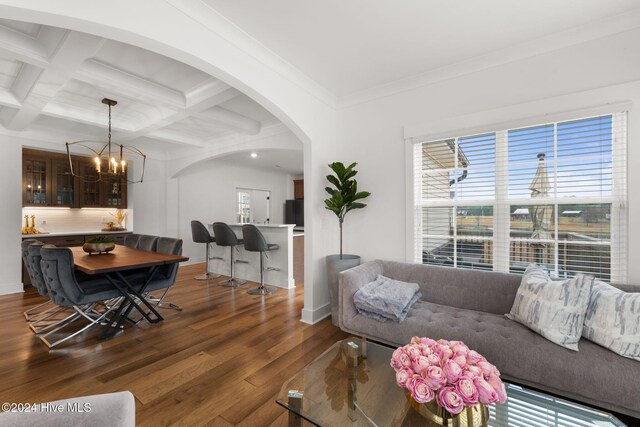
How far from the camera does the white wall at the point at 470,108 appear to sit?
2.18 meters

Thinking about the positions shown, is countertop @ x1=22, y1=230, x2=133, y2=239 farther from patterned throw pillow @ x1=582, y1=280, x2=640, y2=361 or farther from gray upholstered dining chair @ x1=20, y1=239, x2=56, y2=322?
patterned throw pillow @ x1=582, y1=280, x2=640, y2=361

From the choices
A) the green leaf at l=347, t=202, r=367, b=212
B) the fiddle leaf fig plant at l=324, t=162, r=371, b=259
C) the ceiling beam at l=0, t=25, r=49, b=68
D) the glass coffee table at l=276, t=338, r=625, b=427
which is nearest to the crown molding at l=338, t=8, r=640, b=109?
the fiddle leaf fig plant at l=324, t=162, r=371, b=259

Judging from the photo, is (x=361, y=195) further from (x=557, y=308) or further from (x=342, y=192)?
(x=557, y=308)

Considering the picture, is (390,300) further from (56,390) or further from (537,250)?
(56,390)

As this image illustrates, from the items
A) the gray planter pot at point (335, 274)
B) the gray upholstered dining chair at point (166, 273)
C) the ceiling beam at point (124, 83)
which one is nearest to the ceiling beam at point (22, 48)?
the ceiling beam at point (124, 83)

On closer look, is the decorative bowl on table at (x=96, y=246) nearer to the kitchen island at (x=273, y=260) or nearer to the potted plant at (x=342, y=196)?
the kitchen island at (x=273, y=260)

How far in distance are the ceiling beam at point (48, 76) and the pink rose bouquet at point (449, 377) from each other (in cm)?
315

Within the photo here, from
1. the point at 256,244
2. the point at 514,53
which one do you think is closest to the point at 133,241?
the point at 256,244

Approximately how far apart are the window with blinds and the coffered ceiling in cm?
257

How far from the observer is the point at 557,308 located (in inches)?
72.2

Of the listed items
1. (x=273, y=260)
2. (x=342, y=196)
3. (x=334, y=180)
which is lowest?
(x=273, y=260)

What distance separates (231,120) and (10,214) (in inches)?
152

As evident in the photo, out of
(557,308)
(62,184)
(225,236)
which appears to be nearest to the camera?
(557,308)

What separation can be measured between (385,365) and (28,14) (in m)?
2.77
